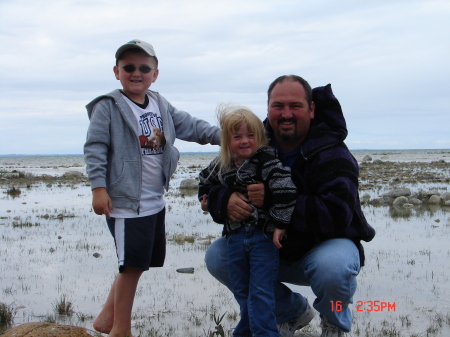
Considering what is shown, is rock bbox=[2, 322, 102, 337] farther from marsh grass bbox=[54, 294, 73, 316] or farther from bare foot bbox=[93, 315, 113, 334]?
marsh grass bbox=[54, 294, 73, 316]

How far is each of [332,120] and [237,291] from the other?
1448mm

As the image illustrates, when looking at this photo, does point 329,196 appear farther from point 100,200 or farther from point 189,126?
point 100,200

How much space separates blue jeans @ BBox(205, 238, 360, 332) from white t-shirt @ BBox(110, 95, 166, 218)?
2.39 ft

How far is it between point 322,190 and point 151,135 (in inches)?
53.5

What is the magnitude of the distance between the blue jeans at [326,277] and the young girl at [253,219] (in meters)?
0.31

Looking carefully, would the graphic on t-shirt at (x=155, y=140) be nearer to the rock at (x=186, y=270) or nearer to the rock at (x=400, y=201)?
the rock at (x=186, y=270)

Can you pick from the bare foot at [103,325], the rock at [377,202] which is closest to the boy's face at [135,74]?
the bare foot at [103,325]

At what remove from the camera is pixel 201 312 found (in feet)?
16.0

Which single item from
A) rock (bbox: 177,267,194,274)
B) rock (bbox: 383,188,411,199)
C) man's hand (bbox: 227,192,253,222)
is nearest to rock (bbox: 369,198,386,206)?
rock (bbox: 383,188,411,199)

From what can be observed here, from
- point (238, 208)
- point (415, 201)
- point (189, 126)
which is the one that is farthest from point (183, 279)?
point (415, 201)

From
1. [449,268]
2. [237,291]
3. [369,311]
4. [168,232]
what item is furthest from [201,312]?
[168,232]

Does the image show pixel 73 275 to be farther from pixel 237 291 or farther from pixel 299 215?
pixel 299 215

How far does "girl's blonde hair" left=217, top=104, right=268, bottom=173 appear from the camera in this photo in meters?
3.64

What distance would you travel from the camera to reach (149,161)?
3994mm
